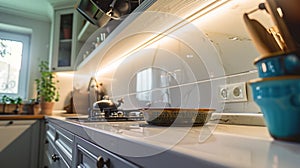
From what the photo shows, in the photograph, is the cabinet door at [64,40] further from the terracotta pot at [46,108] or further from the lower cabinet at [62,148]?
the lower cabinet at [62,148]

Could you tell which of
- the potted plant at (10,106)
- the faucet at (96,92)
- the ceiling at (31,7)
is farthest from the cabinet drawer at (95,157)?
the ceiling at (31,7)

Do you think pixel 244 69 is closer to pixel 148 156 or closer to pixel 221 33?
pixel 221 33

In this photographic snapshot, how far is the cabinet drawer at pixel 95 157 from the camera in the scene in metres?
0.41

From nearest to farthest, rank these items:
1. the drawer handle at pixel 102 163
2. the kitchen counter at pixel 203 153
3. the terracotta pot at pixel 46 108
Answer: the kitchen counter at pixel 203 153 < the drawer handle at pixel 102 163 < the terracotta pot at pixel 46 108

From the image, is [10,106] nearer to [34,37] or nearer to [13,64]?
[13,64]

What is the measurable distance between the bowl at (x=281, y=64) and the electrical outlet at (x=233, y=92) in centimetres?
41

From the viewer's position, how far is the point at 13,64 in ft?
9.22

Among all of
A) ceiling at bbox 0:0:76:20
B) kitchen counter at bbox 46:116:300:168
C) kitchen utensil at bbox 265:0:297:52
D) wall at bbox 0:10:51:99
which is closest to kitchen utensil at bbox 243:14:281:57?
kitchen utensil at bbox 265:0:297:52

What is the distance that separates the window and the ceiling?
358 millimetres

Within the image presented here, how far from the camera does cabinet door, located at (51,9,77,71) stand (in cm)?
247

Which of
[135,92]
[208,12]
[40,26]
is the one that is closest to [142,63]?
[135,92]

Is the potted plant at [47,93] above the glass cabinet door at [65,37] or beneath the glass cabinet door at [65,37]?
beneath

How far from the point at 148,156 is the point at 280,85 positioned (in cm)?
24

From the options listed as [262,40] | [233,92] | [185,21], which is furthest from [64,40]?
[262,40]
